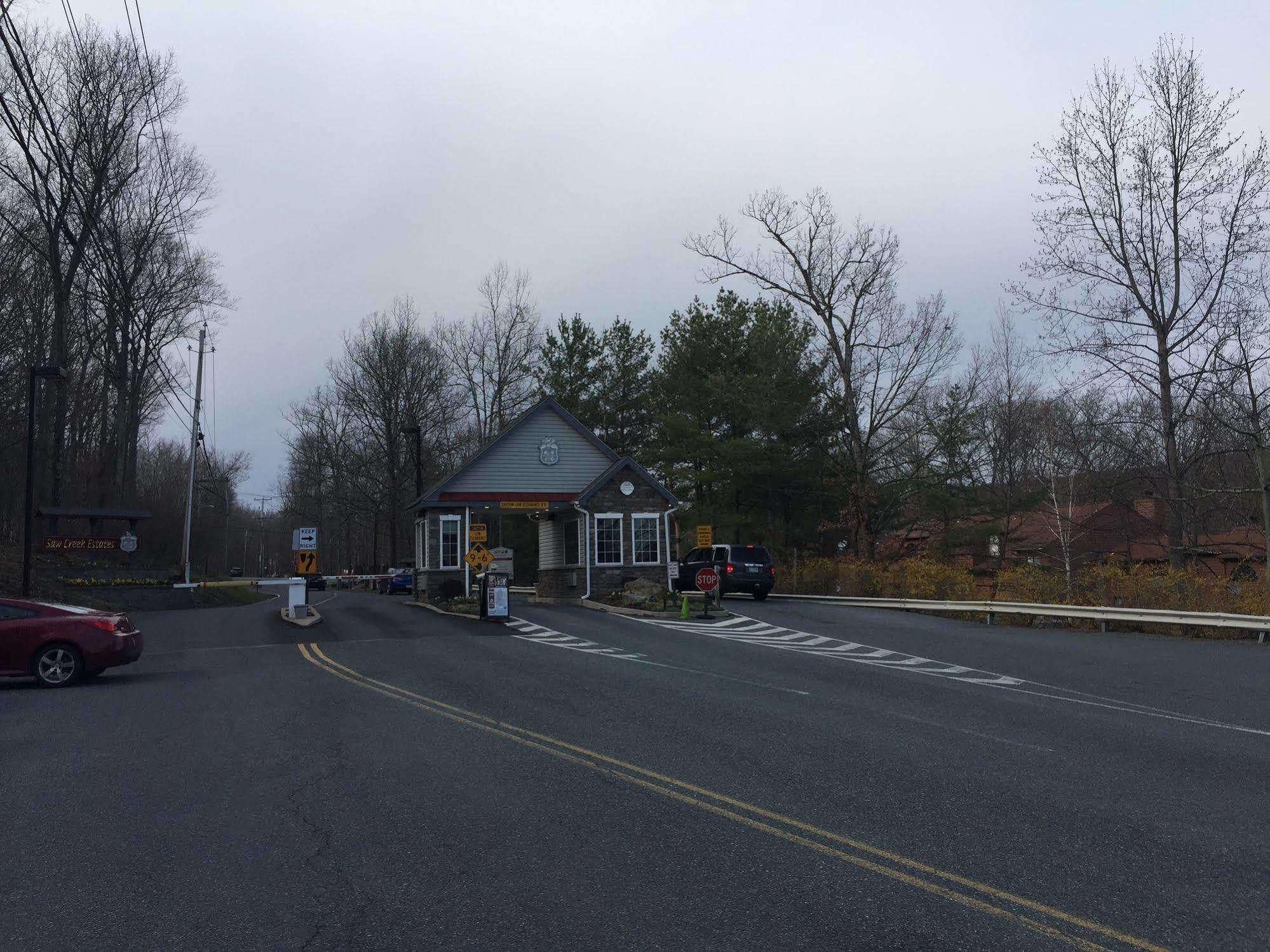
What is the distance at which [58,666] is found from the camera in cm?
1500

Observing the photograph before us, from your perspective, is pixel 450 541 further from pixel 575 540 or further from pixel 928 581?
pixel 928 581

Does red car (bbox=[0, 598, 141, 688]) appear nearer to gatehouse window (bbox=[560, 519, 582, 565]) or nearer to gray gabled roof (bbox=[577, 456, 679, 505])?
gray gabled roof (bbox=[577, 456, 679, 505])

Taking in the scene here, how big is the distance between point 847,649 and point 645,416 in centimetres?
4247

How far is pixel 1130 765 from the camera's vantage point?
28.0 ft

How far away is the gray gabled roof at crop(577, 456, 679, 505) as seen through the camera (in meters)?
35.6

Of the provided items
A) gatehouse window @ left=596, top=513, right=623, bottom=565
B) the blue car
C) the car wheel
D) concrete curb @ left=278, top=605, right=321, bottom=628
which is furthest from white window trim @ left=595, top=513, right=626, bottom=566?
the blue car

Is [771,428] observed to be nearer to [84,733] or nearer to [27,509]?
A: [27,509]

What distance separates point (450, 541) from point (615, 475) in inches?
271

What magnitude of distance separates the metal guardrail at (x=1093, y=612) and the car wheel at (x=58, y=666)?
19.9 m

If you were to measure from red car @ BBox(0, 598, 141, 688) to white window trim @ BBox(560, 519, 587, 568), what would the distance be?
21.5 m

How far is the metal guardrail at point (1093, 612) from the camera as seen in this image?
19.2m

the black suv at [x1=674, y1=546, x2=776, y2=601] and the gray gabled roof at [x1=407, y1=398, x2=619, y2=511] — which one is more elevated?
the gray gabled roof at [x1=407, y1=398, x2=619, y2=511]

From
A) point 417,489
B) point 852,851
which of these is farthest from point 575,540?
point 852,851

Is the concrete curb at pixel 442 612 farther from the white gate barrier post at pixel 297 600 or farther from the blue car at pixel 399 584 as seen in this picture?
the blue car at pixel 399 584
